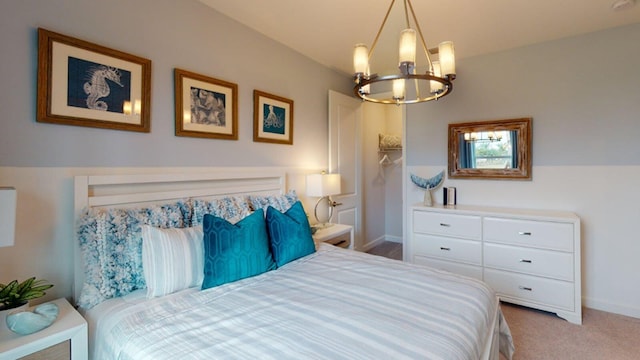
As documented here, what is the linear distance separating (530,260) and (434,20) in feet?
7.31

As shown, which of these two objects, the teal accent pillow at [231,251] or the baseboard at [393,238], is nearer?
the teal accent pillow at [231,251]

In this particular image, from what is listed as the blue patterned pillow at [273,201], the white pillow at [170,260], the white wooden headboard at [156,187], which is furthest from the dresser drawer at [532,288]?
the white pillow at [170,260]

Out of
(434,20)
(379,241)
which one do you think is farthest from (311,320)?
(379,241)

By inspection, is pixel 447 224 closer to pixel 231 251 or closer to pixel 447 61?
pixel 447 61

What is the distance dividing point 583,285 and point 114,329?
3.64m

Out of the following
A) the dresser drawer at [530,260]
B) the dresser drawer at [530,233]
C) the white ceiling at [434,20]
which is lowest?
the dresser drawer at [530,260]

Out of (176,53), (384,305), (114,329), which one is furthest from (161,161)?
(384,305)

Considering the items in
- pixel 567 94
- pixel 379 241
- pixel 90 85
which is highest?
pixel 567 94

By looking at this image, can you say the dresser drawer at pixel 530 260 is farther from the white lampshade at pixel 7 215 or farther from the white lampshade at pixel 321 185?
the white lampshade at pixel 7 215

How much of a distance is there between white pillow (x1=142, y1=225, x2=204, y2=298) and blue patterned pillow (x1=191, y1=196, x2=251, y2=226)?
0.81ft

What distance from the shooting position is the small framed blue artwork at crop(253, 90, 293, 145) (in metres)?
2.62

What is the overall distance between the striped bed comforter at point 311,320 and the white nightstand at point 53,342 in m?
0.07

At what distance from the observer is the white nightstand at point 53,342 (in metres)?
1.10

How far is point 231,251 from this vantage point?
5.57 feet
